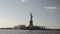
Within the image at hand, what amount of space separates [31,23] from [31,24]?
0.09 metres

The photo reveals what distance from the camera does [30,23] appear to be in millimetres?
13188

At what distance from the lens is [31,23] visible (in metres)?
13.8

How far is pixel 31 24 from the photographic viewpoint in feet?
45.3

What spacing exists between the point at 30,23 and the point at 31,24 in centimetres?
63

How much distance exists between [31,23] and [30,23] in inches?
23.6
